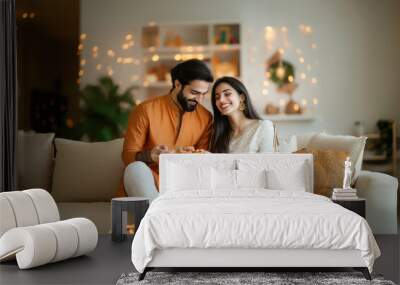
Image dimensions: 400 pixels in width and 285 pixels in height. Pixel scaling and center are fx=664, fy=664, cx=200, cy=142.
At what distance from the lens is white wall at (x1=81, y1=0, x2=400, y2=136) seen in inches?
328

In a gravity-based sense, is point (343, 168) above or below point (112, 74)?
below

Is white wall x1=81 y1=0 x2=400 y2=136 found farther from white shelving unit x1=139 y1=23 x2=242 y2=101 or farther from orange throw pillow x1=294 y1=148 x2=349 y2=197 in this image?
orange throw pillow x1=294 y1=148 x2=349 y2=197

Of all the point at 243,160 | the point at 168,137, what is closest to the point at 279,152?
the point at 243,160

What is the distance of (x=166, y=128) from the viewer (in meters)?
6.20

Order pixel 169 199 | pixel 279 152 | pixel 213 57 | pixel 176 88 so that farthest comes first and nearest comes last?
pixel 213 57 < pixel 176 88 < pixel 279 152 < pixel 169 199

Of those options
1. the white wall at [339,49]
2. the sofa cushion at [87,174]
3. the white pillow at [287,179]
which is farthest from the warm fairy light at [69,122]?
the white pillow at [287,179]

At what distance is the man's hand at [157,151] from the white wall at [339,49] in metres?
2.48

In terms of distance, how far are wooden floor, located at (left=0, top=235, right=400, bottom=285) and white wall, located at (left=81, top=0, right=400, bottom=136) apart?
3.50 metres

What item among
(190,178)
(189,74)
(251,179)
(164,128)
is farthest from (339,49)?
(190,178)

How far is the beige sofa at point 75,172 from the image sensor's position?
5961 mm

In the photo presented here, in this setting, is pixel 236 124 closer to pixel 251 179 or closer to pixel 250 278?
pixel 251 179

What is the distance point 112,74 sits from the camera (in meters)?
8.59

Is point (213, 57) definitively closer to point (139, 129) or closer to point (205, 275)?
point (139, 129)

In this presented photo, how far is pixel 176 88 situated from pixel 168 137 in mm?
531
